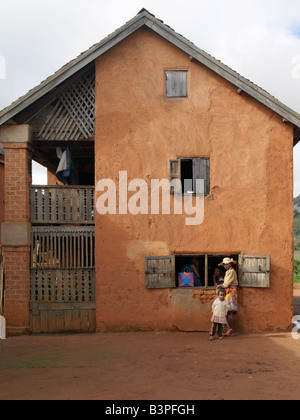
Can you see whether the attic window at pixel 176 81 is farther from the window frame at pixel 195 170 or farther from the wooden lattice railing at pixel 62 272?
the wooden lattice railing at pixel 62 272

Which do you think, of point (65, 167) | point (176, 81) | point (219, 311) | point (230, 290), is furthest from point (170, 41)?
point (219, 311)

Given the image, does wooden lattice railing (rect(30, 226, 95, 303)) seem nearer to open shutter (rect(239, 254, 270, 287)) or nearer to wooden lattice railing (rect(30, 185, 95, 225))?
wooden lattice railing (rect(30, 185, 95, 225))

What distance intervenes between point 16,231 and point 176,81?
19.0 feet

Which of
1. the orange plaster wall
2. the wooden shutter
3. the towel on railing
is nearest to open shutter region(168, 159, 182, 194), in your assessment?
the orange plaster wall

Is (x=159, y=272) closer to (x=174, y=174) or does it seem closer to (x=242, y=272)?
(x=242, y=272)

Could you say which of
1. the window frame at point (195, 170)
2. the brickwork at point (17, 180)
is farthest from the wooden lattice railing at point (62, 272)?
the window frame at point (195, 170)

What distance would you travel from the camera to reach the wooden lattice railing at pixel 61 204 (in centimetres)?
1221

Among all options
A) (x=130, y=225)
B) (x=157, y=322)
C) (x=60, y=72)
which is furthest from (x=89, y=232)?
(x=60, y=72)

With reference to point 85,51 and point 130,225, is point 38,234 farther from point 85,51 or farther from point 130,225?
point 85,51

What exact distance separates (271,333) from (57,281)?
18.7 feet

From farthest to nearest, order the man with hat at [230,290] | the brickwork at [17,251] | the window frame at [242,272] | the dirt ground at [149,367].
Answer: the brickwork at [17,251]
the window frame at [242,272]
the man with hat at [230,290]
the dirt ground at [149,367]

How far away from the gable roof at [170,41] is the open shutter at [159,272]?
4.72m

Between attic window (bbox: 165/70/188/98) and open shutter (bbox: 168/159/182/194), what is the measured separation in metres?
1.88

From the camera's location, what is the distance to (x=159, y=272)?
469 inches
